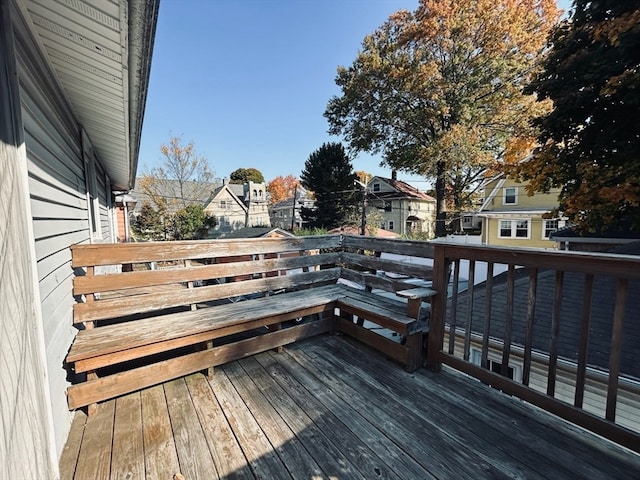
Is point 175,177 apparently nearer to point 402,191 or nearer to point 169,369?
point 402,191

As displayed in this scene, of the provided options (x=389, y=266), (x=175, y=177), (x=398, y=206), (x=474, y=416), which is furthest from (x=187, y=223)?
(x=474, y=416)

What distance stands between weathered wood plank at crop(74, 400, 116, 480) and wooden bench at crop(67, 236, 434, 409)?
0.10 metres

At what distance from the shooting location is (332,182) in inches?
805

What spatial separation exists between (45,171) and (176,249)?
0.89m

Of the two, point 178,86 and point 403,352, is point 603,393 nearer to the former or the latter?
point 403,352

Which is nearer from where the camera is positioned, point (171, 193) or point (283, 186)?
point (171, 193)

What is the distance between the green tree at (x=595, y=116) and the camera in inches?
227

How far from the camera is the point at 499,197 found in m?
15.4

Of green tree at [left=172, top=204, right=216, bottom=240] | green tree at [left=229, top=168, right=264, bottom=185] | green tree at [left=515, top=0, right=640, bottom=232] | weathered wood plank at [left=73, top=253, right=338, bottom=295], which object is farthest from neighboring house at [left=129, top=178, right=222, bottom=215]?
green tree at [left=515, top=0, right=640, bottom=232]

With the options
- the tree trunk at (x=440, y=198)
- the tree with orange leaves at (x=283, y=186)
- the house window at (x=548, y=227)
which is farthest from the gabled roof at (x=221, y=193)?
the house window at (x=548, y=227)

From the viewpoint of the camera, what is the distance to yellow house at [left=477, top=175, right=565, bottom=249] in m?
14.0

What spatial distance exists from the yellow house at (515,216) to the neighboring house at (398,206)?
7.63 metres

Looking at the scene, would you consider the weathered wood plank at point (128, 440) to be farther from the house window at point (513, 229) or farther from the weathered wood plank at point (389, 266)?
the house window at point (513, 229)

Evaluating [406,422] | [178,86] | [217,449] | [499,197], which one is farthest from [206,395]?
[499,197]
